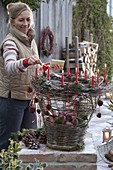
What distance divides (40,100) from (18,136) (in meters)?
0.33

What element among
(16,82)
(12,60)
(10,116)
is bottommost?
(10,116)

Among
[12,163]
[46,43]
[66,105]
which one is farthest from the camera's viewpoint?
[46,43]

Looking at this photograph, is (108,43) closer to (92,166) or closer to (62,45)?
(62,45)

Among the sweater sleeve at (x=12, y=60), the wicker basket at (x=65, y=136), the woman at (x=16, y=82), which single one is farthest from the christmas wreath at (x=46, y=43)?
the wicker basket at (x=65, y=136)

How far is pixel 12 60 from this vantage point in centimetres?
252

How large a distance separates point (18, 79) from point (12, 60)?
0.94ft

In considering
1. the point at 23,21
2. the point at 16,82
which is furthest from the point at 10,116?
the point at 23,21

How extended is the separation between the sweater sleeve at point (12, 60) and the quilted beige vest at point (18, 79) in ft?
0.28

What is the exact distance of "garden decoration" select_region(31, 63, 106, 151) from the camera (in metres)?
2.30

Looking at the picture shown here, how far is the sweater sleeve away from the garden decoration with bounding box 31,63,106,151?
0.39ft

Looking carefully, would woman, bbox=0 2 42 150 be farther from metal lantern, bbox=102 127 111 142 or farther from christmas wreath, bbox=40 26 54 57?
christmas wreath, bbox=40 26 54 57

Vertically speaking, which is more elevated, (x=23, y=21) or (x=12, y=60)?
(x=23, y=21)

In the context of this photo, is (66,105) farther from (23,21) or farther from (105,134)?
(105,134)

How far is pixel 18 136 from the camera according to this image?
264cm
